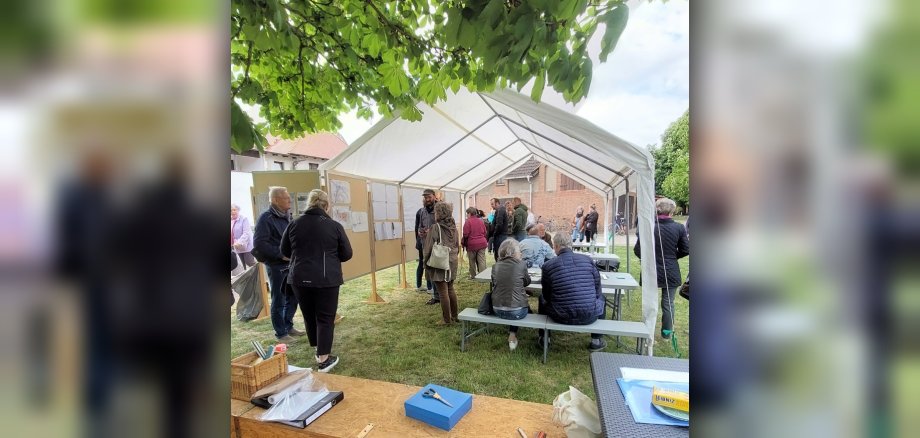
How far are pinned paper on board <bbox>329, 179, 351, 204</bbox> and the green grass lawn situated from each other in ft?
6.50

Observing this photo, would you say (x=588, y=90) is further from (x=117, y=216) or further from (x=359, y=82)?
(x=359, y=82)

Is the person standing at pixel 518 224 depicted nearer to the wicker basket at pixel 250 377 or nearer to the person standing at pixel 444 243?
the person standing at pixel 444 243

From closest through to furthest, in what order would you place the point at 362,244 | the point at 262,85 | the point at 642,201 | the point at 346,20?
the point at 346,20, the point at 262,85, the point at 642,201, the point at 362,244

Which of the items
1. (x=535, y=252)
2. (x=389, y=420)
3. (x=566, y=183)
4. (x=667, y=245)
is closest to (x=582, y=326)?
(x=667, y=245)

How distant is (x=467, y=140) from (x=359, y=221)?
2.60 metres

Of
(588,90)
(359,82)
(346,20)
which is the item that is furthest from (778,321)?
(359,82)

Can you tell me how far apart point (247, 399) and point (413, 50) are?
255 cm

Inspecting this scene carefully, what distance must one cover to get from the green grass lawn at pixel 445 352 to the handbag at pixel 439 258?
988 millimetres

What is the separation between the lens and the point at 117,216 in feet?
1.12

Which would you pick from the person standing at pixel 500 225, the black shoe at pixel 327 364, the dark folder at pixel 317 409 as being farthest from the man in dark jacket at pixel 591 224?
the dark folder at pixel 317 409

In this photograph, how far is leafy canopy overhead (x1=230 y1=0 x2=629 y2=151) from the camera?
1.60m

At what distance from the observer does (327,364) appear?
4.13 meters

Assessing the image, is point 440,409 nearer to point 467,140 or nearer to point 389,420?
point 389,420

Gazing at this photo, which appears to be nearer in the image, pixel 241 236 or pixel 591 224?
pixel 241 236
